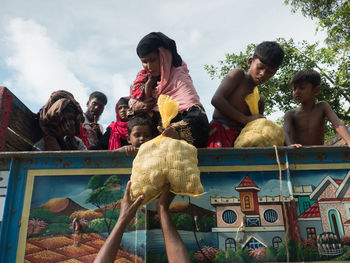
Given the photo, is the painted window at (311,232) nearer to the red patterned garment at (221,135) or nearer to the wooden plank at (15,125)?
the red patterned garment at (221,135)

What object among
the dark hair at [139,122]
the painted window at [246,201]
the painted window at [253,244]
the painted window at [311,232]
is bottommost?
the painted window at [253,244]

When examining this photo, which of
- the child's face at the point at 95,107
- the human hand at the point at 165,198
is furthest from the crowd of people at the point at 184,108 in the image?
the child's face at the point at 95,107

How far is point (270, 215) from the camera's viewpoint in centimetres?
183

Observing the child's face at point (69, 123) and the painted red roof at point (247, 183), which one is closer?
the painted red roof at point (247, 183)

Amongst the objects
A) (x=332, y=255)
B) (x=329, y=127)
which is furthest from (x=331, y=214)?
(x=329, y=127)

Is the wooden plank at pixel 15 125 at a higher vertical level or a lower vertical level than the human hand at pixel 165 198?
higher

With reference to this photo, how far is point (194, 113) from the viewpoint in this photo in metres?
2.18

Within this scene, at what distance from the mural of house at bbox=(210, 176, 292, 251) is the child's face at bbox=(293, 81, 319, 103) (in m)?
1.37

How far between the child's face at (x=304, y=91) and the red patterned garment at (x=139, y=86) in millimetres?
1416

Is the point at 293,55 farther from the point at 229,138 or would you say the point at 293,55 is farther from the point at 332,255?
the point at 332,255

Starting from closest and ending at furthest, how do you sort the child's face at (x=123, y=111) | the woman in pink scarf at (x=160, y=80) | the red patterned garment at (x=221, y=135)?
the red patterned garment at (x=221, y=135)
the woman in pink scarf at (x=160, y=80)
the child's face at (x=123, y=111)

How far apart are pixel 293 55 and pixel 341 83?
68.3 inches

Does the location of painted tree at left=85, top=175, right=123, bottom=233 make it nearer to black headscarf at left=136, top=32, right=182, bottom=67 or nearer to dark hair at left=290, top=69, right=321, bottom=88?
black headscarf at left=136, top=32, right=182, bottom=67

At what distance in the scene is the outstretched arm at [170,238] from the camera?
1532mm
